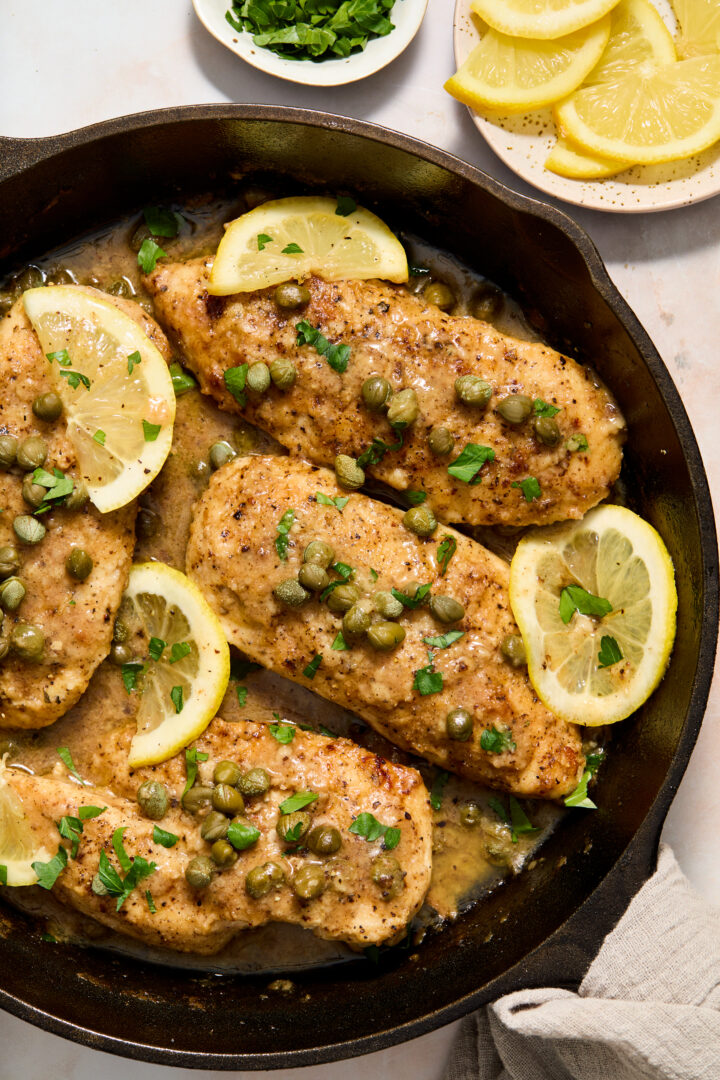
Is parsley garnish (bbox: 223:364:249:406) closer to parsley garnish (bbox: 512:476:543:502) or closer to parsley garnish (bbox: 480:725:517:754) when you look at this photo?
parsley garnish (bbox: 512:476:543:502)

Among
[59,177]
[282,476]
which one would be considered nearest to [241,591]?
[282,476]

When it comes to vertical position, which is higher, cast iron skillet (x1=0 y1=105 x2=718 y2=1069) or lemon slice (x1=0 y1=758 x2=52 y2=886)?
cast iron skillet (x1=0 y1=105 x2=718 y2=1069)

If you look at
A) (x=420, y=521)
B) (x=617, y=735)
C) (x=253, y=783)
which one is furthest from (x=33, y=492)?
(x=617, y=735)

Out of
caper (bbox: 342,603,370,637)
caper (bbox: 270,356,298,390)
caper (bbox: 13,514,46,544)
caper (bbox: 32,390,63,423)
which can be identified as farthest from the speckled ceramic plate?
caper (bbox: 13,514,46,544)

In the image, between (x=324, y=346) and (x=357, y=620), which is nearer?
(x=357, y=620)

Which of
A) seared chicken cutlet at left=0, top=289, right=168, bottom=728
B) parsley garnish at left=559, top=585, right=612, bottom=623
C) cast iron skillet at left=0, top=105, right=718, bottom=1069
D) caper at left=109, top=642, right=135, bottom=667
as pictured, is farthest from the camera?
caper at left=109, top=642, right=135, bottom=667

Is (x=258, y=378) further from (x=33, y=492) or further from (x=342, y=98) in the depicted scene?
(x=342, y=98)
